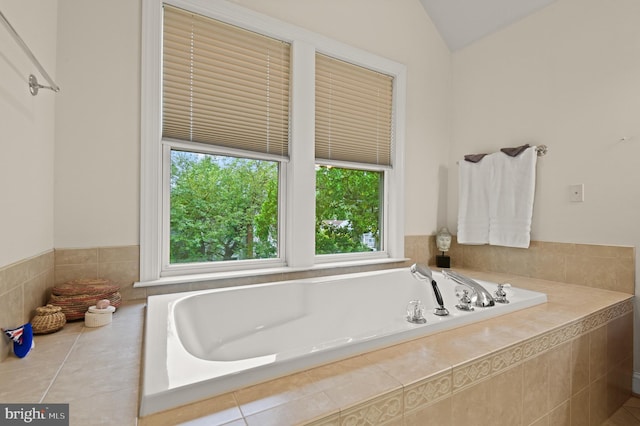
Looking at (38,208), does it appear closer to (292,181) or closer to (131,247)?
(131,247)

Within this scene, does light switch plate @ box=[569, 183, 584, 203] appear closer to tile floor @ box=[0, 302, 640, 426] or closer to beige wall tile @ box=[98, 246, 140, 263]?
tile floor @ box=[0, 302, 640, 426]

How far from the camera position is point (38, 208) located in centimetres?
129

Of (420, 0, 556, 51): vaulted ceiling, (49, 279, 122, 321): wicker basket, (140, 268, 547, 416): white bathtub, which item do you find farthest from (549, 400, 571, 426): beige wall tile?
(420, 0, 556, 51): vaulted ceiling

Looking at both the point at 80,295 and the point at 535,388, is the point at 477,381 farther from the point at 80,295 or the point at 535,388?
the point at 80,295

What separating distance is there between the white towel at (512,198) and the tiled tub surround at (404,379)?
758 millimetres

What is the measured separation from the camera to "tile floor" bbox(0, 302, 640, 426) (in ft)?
2.35

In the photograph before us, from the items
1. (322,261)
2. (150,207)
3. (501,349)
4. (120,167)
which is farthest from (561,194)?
(120,167)

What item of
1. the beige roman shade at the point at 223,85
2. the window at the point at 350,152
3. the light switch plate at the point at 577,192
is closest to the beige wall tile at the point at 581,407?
the light switch plate at the point at 577,192

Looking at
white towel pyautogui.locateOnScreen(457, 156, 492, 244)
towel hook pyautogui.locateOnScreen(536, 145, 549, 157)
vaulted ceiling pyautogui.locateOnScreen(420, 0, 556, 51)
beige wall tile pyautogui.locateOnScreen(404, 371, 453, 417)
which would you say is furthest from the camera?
white towel pyautogui.locateOnScreen(457, 156, 492, 244)

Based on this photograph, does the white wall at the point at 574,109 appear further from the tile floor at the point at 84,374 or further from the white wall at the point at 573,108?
the tile floor at the point at 84,374

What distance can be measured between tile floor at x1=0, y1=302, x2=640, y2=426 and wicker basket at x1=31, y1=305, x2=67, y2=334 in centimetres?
3

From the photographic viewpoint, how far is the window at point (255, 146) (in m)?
1.72

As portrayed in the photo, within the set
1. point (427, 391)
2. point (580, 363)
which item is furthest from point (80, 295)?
point (580, 363)

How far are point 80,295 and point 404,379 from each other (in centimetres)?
141
